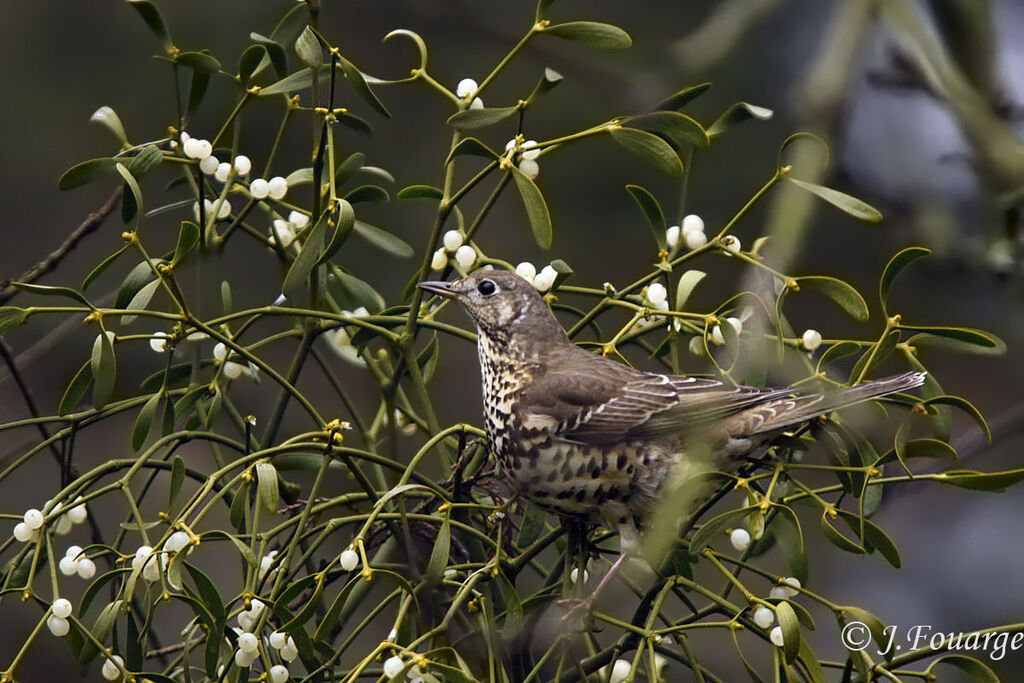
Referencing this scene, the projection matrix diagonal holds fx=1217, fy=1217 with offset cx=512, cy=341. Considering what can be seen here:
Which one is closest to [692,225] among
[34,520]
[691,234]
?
[691,234]

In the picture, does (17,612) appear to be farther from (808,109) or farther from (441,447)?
(808,109)

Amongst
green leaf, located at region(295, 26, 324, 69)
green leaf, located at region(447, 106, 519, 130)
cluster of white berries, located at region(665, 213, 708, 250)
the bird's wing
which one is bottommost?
the bird's wing

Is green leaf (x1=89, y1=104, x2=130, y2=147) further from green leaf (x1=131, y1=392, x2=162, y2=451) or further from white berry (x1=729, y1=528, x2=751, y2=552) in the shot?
white berry (x1=729, y1=528, x2=751, y2=552)

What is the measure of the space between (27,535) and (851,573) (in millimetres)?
2267

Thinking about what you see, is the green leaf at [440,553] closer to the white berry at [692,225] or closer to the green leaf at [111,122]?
the white berry at [692,225]

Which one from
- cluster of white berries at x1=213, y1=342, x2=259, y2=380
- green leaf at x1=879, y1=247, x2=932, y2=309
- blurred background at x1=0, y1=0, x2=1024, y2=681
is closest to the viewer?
green leaf at x1=879, y1=247, x2=932, y2=309

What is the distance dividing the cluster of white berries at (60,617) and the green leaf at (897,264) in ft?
2.85

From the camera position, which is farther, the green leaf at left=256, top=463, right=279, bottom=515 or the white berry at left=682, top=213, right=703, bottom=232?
the white berry at left=682, top=213, right=703, bottom=232

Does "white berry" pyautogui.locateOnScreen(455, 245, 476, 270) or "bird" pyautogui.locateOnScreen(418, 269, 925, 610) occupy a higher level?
"white berry" pyautogui.locateOnScreen(455, 245, 476, 270)

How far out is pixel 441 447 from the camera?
1.50 m

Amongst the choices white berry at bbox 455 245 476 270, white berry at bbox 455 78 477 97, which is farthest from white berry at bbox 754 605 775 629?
white berry at bbox 455 78 477 97

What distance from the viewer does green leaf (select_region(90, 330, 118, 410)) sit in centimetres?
126

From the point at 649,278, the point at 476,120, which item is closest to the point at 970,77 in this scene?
the point at 649,278

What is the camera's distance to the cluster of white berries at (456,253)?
58.0 inches
